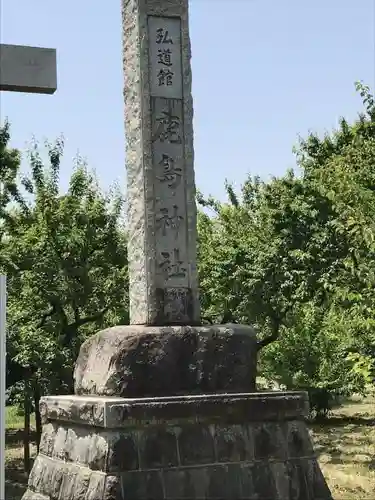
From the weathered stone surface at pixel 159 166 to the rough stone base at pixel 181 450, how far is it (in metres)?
0.82

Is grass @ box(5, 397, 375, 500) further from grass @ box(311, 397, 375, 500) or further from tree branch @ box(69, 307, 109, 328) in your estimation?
tree branch @ box(69, 307, 109, 328)

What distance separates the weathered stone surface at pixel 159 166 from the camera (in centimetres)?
487

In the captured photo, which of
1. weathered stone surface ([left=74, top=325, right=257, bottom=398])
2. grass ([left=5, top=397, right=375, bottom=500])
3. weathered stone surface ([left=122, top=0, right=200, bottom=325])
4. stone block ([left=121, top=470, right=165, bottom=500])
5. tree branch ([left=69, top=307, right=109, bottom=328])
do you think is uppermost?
weathered stone surface ([left=122, top=0, right=200, bottom=325])

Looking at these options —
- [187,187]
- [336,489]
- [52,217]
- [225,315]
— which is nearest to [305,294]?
[225,315]

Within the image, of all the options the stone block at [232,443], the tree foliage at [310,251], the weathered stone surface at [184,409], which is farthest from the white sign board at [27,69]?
the tree foliage at [310,251]

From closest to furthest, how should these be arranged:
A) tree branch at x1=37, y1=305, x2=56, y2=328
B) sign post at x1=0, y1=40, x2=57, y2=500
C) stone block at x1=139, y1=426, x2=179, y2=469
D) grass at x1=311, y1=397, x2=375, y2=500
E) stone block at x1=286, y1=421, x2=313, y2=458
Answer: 1. sign post at x1=0, y1=40, x2=57, y2=500
2. stone block at x1=139, y1=426, x2=179, y2=469
3. stone block at x1=286, y1=421, x2=313, y2=458
4. grass at x1=311, y1=397, x2=375, y2=500
5. tree branch at x1=37, y1=305, x2=56, y2=328

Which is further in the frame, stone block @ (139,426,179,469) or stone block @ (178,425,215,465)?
stone block @ (178,425,215,465)

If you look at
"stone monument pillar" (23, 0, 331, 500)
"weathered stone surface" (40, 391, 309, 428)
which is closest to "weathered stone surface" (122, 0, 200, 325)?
"stone monument pillar" (23, 0, 331, 500)

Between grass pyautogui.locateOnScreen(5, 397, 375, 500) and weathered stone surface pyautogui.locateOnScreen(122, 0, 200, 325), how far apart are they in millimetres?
7000

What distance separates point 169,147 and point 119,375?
188 cm

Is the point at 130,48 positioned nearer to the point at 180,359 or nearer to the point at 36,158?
the point at 180,359

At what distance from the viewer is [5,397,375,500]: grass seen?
1118 cm

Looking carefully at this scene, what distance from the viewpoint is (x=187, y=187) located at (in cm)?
508

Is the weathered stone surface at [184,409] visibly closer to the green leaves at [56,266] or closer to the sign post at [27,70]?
the sign post at [27,70]
